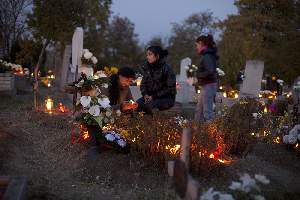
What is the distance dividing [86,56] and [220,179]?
330 inches

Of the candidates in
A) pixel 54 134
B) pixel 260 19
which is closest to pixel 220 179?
pixel 54 134

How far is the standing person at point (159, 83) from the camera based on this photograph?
27.2 ft

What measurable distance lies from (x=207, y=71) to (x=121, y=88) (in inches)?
58.8

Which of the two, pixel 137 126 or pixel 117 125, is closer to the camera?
pixel 137 126

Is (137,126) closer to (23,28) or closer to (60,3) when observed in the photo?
(60,3)

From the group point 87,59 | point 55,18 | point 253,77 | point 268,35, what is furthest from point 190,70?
point 268,35

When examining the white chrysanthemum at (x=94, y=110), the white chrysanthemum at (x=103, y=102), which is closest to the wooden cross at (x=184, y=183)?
the white chrysanthemum at (x=94, y=110)

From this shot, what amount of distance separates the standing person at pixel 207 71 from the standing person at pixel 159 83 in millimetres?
534

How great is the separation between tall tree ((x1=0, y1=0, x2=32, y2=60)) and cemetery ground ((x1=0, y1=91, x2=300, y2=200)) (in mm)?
16754

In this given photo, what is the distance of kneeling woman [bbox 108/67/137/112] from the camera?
8227mm

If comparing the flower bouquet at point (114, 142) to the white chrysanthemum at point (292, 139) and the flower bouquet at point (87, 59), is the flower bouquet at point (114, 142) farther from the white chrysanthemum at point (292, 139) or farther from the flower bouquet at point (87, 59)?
the flower bouquet at point (87, 59)

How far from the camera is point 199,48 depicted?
8.40 metres

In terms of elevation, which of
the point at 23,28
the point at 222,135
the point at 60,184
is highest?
the point at 23,28

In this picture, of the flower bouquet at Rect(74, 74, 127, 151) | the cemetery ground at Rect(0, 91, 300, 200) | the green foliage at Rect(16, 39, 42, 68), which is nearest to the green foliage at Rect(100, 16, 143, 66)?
the green foliage at Rect(16, 39, 42, 68)
